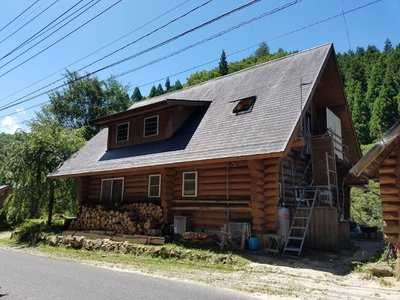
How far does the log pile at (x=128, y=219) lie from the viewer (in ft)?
51.8

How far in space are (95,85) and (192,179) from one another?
118 feet

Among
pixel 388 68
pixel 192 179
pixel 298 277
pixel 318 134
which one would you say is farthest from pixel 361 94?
pixel 298 277

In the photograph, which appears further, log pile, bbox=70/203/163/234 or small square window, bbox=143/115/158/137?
small square window, bbox=143/115/158/137

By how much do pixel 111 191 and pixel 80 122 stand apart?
101 feet

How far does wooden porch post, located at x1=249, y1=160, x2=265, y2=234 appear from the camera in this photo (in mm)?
13250

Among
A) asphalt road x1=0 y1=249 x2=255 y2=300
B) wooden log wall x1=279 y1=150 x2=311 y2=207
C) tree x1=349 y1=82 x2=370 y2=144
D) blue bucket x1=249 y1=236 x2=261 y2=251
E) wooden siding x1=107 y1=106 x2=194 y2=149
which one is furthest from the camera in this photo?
tree x1=349 y1=82 x2=370 y2=144

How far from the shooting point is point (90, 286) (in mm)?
8289

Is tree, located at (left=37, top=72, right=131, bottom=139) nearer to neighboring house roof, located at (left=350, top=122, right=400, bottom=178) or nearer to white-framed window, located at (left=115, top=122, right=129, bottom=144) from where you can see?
white-framed window, located at (left=115, top=122, right=129, bottom=144)

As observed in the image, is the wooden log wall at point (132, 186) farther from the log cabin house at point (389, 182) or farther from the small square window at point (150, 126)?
the log cabin house at point (389, 182)

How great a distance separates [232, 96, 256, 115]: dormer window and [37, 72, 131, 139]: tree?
33.7 meters

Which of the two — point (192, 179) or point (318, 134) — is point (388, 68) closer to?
point (318, 134)

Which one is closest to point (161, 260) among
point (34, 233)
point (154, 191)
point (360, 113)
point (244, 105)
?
point (154, 191)

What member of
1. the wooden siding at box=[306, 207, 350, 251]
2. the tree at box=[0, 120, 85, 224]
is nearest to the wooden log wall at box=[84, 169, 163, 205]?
the tree at box=[0, 120, 85, 224]

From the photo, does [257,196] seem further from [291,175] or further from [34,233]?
[34,233]
